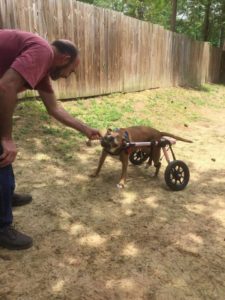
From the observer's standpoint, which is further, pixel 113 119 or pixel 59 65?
pixel 113 119

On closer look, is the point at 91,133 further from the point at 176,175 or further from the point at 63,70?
the point at 176,175

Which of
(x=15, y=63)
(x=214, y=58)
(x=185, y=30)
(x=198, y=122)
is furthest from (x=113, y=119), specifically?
(x=185, y=30)

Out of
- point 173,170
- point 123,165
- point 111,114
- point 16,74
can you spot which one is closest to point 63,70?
point 16,74

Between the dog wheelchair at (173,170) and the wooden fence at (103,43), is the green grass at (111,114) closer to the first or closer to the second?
the wooden fence at (103,43)

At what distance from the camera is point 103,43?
9.44m

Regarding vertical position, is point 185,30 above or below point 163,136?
above

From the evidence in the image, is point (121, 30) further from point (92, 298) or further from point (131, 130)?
point (92, 298)

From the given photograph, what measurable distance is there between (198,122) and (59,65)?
746cm

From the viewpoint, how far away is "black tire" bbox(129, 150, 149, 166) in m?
5.74

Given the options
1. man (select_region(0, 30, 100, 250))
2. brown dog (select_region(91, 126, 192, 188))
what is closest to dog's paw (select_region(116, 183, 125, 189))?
brown dog (select_region(91, 126, 192, 188))

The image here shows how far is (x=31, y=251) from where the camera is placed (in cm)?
326

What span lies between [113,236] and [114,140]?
1336 mm

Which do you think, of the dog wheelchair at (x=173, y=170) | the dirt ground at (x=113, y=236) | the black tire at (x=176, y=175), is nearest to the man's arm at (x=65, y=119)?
the dirt ground at (x=113, y=236)

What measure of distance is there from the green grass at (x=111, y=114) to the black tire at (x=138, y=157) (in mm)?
970
